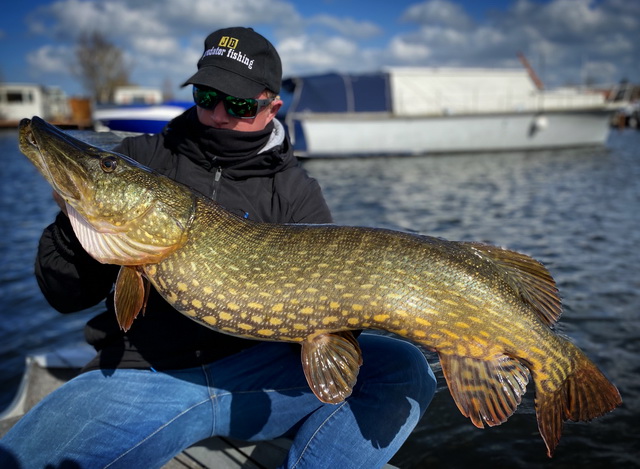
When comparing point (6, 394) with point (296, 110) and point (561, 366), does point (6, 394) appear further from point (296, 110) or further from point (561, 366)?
point (296, 110)

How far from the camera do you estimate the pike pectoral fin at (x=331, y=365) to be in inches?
77.4

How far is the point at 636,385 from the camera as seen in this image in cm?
384

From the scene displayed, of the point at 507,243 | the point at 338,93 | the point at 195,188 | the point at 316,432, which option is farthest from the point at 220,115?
the point at 338,93

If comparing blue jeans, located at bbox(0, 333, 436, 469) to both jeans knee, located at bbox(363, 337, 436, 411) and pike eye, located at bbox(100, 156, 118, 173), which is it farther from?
pike eye, located at bbox(100, 156, 118, 173)

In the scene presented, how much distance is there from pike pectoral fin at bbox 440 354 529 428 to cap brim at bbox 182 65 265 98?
154 centimetres

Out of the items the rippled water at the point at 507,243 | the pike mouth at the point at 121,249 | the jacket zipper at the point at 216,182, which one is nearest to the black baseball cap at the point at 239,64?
the jacket zipper at the point at 216,182

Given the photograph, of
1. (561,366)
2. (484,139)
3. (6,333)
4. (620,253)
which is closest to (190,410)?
(561,366)

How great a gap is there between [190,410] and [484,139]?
2097 centimetres

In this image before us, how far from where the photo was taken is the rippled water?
3227 mm

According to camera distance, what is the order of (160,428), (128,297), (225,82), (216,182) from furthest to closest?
(216,182), (225,82), (160,428), (128,297)

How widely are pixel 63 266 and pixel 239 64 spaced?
4.18 ft

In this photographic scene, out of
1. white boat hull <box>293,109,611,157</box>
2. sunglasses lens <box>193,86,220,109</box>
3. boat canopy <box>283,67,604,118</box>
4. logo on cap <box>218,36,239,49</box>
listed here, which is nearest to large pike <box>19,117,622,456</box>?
sunglasses lens <box>193,86,220,109</box>

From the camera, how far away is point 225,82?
239 cm

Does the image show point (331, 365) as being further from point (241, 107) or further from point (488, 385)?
point (241, 107)
